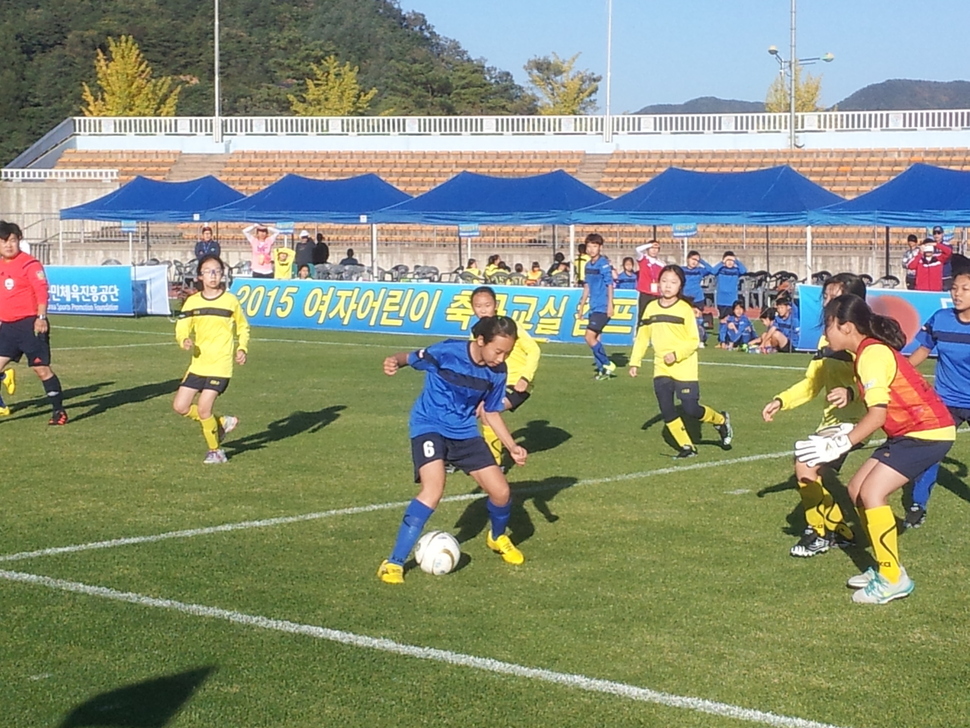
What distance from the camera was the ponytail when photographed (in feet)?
23.6

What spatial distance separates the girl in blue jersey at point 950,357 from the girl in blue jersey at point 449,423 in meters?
3.17

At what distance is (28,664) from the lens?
6219mm

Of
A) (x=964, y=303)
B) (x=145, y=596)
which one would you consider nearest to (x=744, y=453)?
(x=964, y=303)

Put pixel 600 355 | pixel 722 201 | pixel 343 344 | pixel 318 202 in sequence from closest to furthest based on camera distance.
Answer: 1. pixel 600 355
2. pixel 343 344
3. pixel 722 201
4. pixel 318 202

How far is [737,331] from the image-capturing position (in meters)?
22.7

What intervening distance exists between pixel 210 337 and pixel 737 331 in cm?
1273

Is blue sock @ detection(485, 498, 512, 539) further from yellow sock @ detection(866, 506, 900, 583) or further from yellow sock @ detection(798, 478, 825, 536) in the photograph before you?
yellow sock @ detection(866, 506, 900, 583)

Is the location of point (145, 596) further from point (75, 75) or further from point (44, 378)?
point (75, 75)

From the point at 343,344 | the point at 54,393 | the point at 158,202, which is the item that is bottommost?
the point at 343,344

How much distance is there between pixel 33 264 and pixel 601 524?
7376 millimetres

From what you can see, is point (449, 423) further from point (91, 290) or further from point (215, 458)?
point (91, 290)

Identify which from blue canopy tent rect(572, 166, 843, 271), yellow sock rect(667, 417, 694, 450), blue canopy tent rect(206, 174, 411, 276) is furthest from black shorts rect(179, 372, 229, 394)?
blue canopy tent rect(206, 174, 411, 276)

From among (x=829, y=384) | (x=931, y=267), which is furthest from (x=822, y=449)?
(x=931, y=267)

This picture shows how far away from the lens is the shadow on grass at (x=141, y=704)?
5.53 metres
